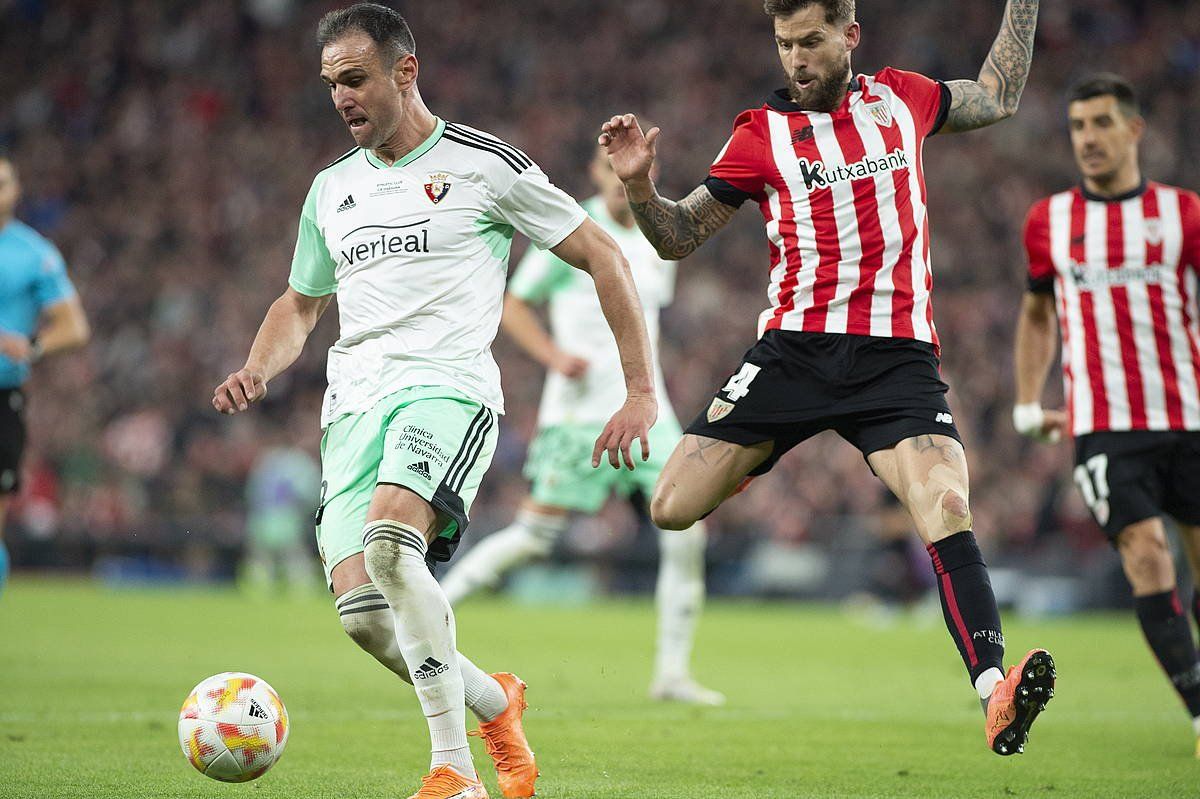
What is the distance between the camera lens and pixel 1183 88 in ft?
76.5

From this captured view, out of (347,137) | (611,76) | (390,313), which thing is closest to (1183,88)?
(611,76)

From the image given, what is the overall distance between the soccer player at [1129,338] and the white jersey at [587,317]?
248 cm

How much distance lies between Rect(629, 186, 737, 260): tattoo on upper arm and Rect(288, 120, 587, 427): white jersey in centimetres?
28

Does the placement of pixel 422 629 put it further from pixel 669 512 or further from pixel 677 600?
pixel 677 600

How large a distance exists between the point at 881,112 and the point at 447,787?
2737mm

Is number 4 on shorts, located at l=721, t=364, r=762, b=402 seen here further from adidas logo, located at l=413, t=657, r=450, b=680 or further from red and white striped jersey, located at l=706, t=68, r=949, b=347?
adidas logo, located at l=413, t=657, r=450, b=680

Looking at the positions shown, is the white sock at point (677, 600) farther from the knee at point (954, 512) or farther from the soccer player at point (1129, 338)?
the knee at point (954, 512)

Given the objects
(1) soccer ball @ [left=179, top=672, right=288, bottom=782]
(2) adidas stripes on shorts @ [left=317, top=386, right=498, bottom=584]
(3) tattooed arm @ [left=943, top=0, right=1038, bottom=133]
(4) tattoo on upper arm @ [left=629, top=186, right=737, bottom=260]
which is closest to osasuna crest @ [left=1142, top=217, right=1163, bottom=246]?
(3) tattooed arm @ [left=943, top=0, right=1038, bottom=133]

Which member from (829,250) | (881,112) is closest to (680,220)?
(829,250)

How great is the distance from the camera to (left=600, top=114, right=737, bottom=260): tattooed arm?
17.0ft

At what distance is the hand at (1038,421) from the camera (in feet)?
23.8

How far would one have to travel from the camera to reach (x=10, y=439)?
27.2 feet

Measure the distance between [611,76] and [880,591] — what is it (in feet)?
42.1

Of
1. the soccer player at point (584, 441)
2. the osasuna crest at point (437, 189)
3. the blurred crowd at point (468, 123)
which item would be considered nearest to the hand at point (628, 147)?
the osasuna crest at point (437, 189)
